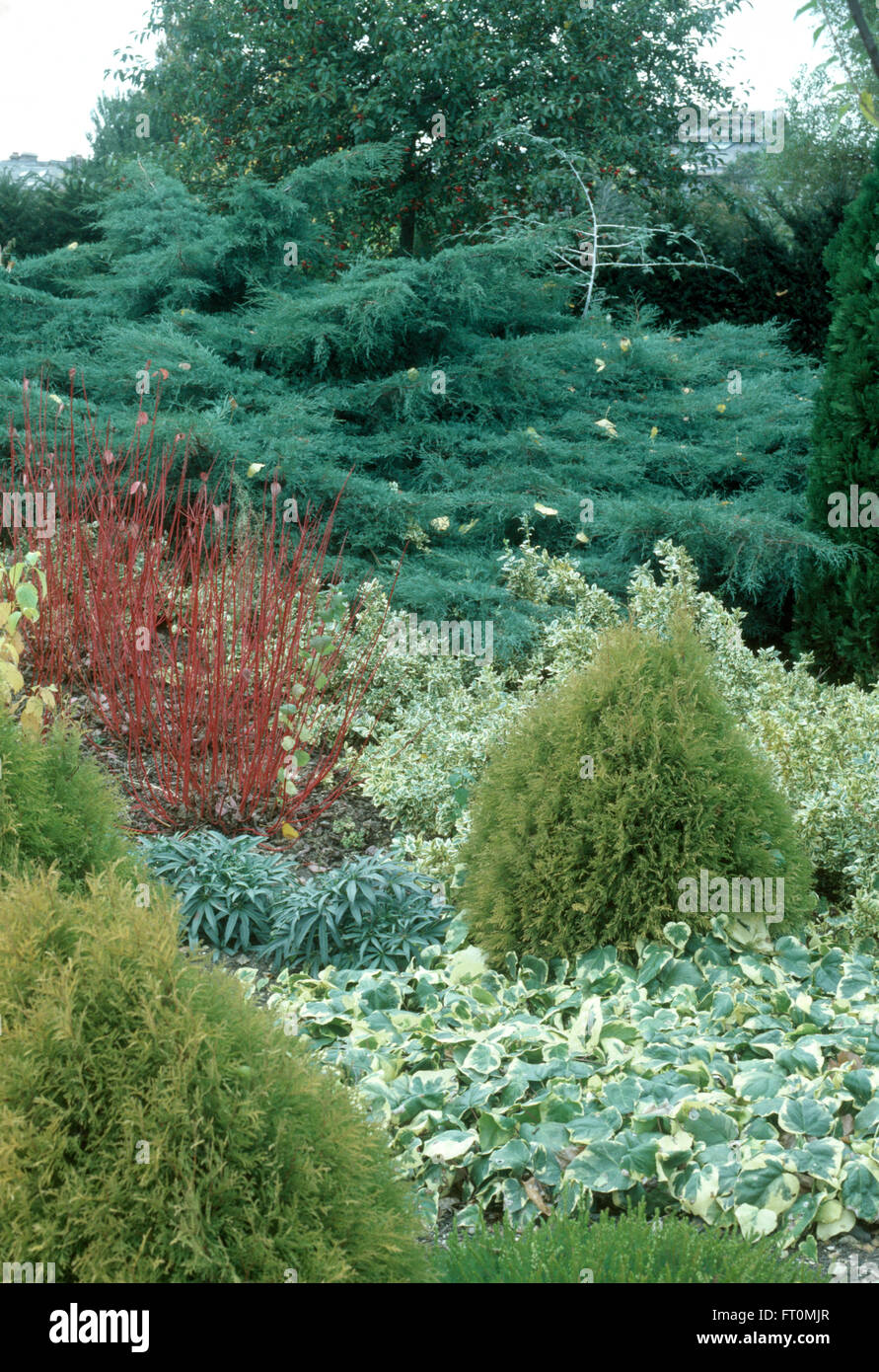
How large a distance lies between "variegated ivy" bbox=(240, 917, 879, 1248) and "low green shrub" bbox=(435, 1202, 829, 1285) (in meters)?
0.28

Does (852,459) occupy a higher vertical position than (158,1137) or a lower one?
higher

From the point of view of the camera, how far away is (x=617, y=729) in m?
2.75

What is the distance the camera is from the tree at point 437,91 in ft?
38.1

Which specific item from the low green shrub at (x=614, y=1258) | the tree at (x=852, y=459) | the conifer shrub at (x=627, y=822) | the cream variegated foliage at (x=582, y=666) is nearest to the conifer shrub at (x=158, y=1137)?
the low green shrub at (x=614, y=1258)

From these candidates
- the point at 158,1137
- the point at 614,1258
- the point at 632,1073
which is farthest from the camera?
the point at 632,1073

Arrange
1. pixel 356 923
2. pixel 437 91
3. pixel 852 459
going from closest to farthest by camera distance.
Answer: pixel 356 923 < pixel 852 459 < pixel 437 91

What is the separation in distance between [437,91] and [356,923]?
11.4 meters

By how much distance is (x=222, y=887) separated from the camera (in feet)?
10.5

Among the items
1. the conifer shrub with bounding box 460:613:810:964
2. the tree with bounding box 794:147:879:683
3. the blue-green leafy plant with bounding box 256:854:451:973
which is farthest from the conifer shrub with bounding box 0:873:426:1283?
the tree with bounding box 794:147:879:683

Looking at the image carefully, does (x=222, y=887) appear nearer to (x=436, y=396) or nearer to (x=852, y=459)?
(x=852, y=459)

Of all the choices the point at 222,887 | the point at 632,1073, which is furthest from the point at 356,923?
the point at 632,1073

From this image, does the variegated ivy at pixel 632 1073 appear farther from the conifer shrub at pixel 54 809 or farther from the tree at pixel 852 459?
the tree at pixel 852 459

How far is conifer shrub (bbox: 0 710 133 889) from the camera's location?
2299mm
